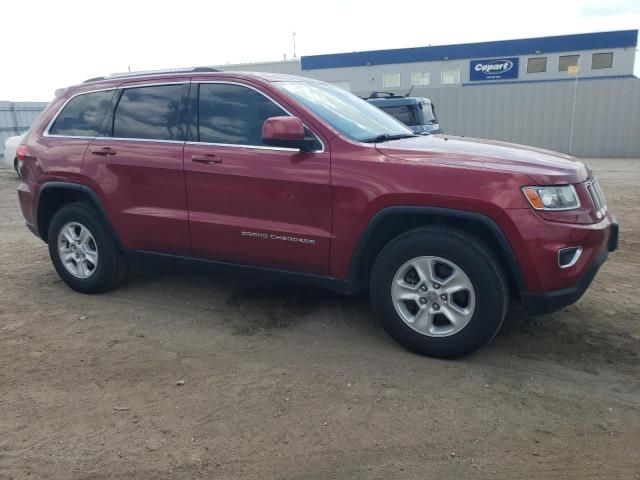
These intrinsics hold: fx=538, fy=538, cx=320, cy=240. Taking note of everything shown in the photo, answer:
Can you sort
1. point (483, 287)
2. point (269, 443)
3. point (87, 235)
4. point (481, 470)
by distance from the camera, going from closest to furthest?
point (481, 470) → point (269, 443) → point (483, 287) → point (87, 235)

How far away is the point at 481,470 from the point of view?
98.3 inches

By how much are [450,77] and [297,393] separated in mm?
31108

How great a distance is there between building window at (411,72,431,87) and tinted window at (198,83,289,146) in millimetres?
29207

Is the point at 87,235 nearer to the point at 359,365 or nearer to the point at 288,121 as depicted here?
the point at 288,121

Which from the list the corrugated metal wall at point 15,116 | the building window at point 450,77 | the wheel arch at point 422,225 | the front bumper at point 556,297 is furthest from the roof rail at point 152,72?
the building window at point 450,77

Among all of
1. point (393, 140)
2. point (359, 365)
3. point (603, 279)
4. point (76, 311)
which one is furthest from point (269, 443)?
point (603, 279)

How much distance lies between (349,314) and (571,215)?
1864mm

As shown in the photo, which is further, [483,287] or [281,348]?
[281,348]

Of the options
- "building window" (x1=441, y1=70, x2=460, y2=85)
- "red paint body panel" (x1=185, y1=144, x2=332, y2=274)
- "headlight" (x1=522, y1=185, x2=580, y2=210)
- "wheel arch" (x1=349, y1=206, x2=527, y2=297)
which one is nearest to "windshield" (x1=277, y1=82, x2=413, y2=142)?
"red paint body panel" (x1=185, y1=144, x2=332, y2=274)

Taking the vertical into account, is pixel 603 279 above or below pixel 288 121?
below

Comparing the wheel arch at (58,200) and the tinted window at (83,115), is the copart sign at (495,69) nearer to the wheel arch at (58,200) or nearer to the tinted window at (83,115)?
the tinted window at (83,115)

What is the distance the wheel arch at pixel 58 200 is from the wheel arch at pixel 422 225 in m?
2.24

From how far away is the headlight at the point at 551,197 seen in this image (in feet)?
10.4

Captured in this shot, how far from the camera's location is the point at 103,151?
4539 mm
